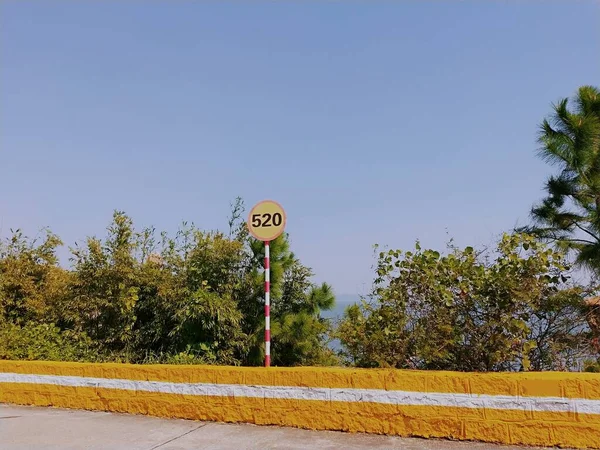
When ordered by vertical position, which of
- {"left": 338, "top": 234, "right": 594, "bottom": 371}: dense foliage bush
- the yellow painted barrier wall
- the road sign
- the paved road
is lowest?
the paved road

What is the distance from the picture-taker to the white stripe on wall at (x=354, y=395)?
435 cm

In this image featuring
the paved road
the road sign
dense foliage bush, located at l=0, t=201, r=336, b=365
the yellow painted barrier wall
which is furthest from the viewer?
dense foliage bush, located at l=0, t=201, r=336, b=365

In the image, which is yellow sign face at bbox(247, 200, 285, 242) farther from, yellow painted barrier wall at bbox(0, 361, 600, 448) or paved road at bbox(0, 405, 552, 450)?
paved road at bbox(0, 405, 552, 450)

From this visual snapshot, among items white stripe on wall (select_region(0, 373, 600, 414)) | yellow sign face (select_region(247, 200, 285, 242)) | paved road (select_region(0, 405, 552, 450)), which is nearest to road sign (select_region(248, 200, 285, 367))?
yellow sign face (select_region(247, 200, 285, 242))

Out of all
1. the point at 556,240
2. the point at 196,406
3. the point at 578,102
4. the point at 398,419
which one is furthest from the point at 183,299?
the point at 578,102

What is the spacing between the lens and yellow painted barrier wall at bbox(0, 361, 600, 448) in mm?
4344

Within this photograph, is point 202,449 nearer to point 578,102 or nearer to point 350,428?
point 350,428

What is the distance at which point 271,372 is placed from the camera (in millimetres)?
5234

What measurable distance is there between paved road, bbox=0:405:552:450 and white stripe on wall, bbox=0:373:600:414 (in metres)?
0.33

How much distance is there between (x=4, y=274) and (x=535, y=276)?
8818mm

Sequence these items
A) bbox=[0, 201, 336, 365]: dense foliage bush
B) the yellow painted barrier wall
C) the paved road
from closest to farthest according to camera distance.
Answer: the yellow painted barrier wall, the paved road, bbox=[0, 201, 336, 365]: dense foliage bush

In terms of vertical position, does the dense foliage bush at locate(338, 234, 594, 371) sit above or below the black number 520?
below

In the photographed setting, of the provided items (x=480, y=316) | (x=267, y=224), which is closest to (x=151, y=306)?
(x=267, y=224)

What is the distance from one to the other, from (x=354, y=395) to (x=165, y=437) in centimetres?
195
